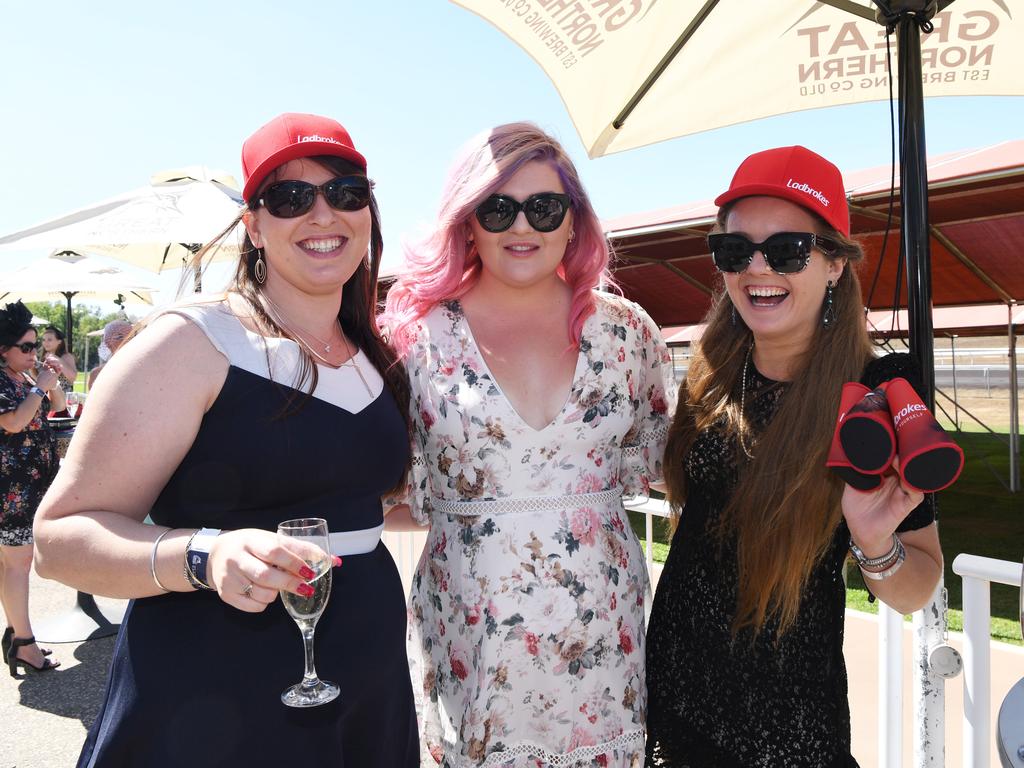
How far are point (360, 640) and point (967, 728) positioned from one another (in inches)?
67.3

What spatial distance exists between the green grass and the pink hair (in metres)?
1.66

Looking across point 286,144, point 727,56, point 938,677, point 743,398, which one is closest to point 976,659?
point 938,677

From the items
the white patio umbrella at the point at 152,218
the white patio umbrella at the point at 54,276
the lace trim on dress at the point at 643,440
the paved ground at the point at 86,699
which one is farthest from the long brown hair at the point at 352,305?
the white patio umbrella at the point at 54,276

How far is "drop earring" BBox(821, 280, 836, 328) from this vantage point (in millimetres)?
1878

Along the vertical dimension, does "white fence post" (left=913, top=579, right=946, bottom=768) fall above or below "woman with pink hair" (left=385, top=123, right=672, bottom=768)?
below

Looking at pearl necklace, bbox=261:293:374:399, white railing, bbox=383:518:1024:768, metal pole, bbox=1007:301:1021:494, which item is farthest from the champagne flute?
metal pole, bbox=1007:301:1021:494

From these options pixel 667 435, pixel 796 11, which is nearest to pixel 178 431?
pixel 667 435

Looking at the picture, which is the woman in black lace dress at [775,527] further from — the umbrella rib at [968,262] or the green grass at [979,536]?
the umbrella rib at [968,262]

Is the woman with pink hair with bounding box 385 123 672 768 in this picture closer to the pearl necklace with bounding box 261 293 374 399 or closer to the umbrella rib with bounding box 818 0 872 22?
the pearl necklace with bounding box 261 293 374 399

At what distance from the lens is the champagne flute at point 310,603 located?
1.38m

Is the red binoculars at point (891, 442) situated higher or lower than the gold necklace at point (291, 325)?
lower

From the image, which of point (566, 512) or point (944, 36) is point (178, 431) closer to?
point (566, 512)

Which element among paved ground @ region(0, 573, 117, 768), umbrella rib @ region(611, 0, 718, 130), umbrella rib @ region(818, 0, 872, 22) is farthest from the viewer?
paved ground @ region(0, 573, 117, 768)

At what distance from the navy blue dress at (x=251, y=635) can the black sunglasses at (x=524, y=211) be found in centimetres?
73
